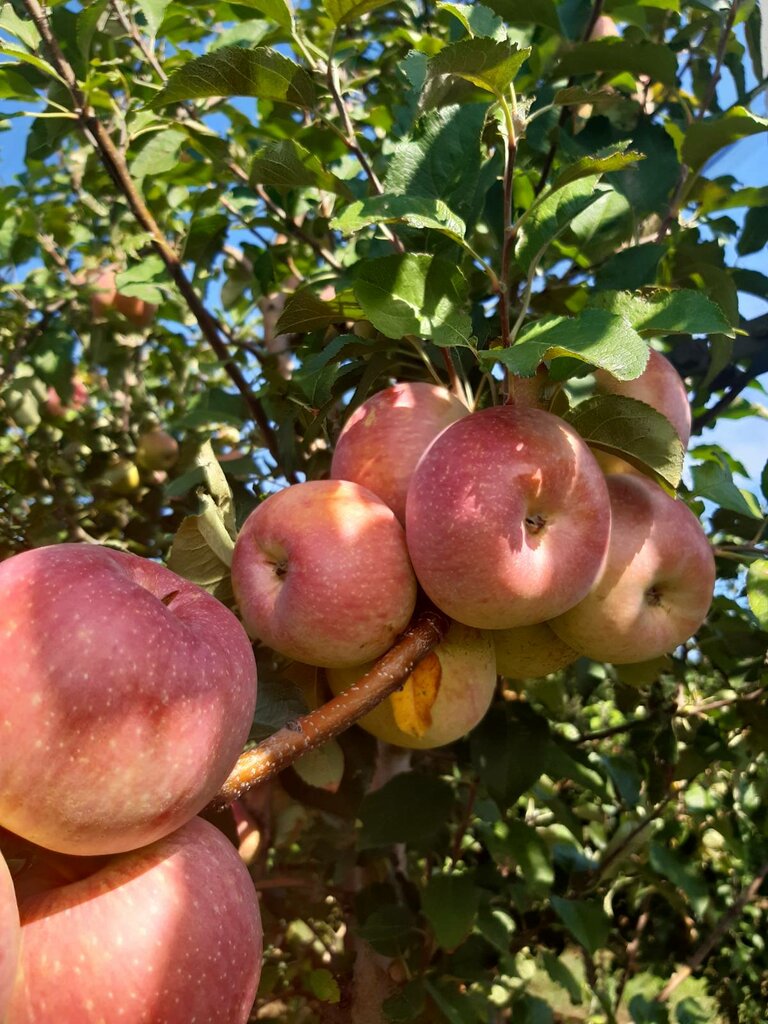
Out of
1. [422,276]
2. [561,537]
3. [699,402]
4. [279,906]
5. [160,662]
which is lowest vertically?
[279,906]

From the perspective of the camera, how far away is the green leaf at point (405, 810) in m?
1.60

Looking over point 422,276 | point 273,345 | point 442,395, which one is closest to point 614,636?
point 442,395

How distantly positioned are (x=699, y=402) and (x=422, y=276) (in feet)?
3.07

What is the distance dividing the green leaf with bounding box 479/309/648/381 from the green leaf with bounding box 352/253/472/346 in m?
0.11

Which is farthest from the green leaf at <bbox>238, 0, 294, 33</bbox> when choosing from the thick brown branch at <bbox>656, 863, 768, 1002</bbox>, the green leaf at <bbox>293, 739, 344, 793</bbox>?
the thick brown branch at <bbox>656, 863, 768, 1002</bbox>

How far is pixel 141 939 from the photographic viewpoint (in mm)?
667

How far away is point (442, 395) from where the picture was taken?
4.03 ft

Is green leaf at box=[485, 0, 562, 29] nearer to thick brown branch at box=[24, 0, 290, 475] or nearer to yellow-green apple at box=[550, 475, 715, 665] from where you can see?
thick brown branch at box=[24, 0, 290, 475]

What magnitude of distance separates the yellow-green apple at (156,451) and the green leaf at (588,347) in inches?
72.1

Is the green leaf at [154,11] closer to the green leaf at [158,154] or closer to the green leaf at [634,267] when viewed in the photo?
the green leaf at [158,154]

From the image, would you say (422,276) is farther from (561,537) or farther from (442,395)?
(561,537)

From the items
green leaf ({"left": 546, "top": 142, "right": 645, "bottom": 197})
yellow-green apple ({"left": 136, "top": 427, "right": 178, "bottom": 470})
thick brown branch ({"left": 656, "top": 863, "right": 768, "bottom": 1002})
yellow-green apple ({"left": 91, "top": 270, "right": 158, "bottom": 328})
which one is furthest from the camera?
yellow-green apple ({"left": 91, "top": 270, "right": 158, "bottom": 328})

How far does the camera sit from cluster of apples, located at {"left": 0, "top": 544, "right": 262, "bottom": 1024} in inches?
25.3

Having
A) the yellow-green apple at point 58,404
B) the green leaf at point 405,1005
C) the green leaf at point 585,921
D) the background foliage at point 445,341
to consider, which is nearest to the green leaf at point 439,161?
the background foliage at point 445,341
